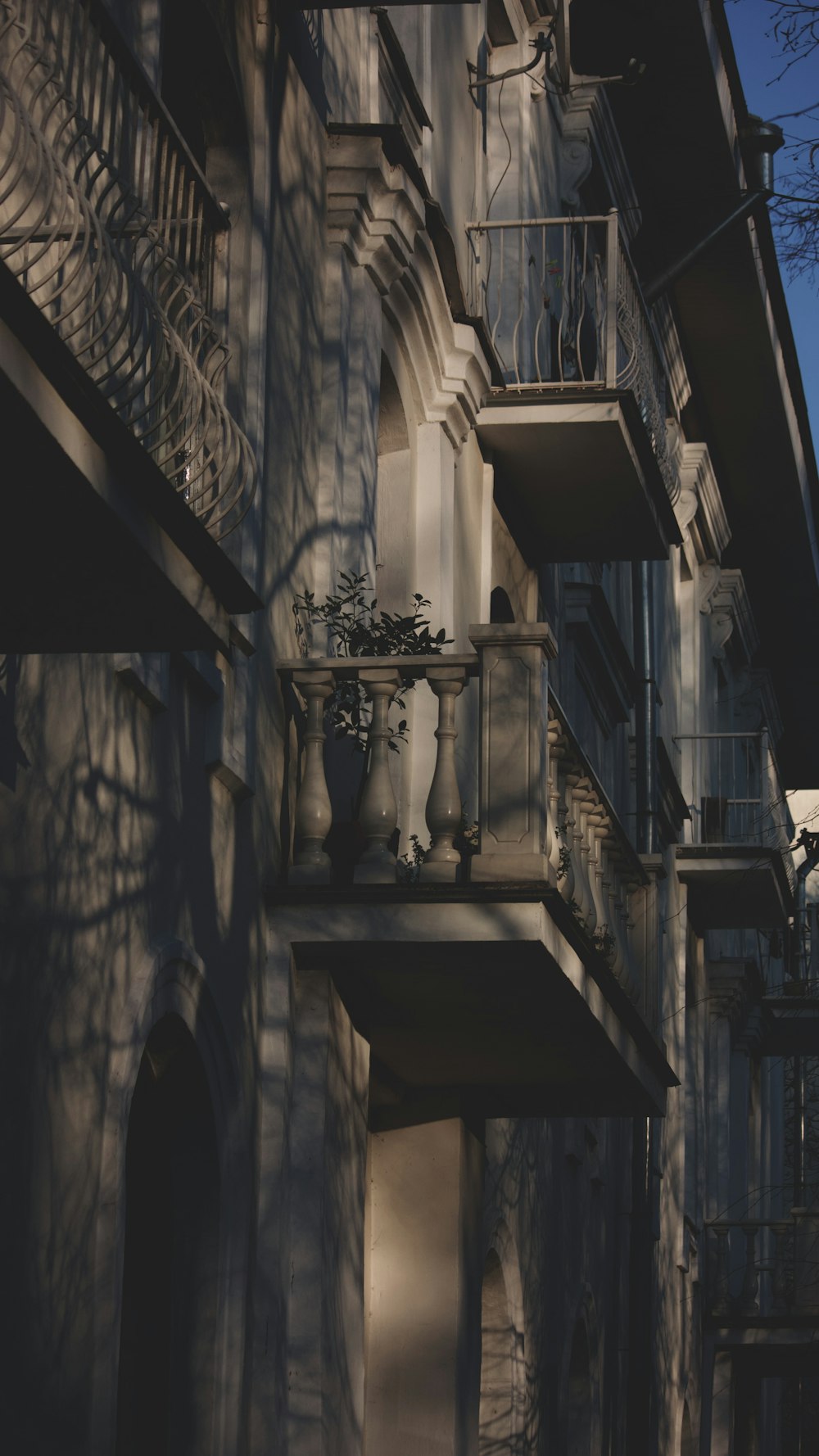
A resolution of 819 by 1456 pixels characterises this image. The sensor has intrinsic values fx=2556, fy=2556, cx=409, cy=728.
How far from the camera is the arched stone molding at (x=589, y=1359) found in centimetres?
1598

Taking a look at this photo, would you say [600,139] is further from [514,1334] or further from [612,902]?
[514,1334]

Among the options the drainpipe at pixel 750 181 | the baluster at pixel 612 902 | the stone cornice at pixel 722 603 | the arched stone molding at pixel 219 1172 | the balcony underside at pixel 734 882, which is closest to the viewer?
the arched stone molding at pixel 219 1172

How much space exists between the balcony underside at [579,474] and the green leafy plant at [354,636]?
3.34m

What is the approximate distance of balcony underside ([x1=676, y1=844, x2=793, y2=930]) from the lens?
2066 cm

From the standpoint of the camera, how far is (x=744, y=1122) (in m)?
27.6

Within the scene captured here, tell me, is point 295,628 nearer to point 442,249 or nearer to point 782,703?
point 442,249

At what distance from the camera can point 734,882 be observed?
21.2m

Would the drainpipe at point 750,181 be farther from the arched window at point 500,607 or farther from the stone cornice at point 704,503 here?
the arched window at point 500,607

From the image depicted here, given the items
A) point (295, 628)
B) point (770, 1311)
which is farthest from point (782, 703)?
point (295, 628)

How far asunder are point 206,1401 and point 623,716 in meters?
11.8

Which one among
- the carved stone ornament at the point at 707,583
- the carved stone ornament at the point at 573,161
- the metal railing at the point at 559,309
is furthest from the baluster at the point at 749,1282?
the carved stone ornament at the point at 573,161

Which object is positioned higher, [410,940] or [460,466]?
[460,466]

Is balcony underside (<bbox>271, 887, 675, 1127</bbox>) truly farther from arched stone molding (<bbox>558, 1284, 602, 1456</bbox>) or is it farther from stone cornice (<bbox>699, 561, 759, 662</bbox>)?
stone cornice (<bbox>699, 561, 759, 662</bbox>)

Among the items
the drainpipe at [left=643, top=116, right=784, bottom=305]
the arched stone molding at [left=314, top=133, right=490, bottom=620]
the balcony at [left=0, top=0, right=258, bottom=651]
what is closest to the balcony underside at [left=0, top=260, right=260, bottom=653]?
the balcony at [left=0, top=0, right=258, bottom=651]
